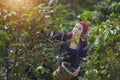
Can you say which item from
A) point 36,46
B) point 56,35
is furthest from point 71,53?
point 36,46

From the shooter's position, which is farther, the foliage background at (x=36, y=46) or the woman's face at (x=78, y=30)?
the woman's face at (x=78, y=30)

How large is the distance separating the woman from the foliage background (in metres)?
0.10

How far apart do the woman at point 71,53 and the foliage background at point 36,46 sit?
0.33 ft

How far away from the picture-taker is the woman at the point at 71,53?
4.03 meters

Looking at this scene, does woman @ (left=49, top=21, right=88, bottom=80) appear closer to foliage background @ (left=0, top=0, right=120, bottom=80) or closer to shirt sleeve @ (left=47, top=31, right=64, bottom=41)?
shirt sleeve @ (left=47, top=31, right=64, bottom=41)

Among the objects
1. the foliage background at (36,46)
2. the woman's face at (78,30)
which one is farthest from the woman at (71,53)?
the foliage background at (36,46)

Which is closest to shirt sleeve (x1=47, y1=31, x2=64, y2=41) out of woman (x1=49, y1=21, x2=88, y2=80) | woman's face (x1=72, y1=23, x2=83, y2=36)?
woman (x1=49, y1=21, x2=88, y2=80)

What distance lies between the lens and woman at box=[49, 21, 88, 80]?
4031 mm

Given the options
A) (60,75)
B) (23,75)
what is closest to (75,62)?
(60,75)

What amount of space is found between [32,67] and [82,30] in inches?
23.8

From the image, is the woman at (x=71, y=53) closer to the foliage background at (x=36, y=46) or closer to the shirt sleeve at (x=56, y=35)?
the shirt sleeve at (x=56, y=35)

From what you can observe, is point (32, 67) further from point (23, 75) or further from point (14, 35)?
point (14, 35)

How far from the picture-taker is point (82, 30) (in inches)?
161

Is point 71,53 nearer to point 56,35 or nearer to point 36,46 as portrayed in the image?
point 56,35
